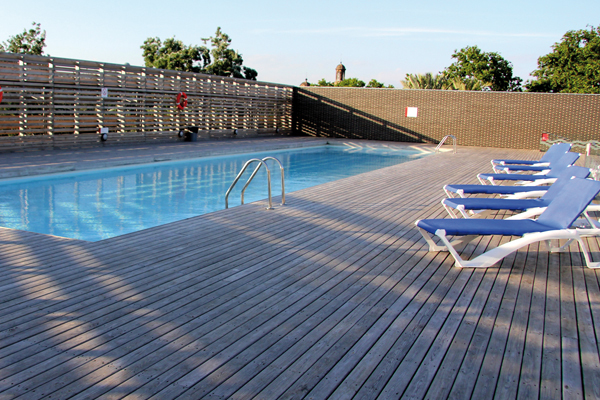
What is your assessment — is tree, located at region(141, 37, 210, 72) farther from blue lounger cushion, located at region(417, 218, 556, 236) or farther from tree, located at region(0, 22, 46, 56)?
blue lounger cushion, located at region(417, 218, 556, 236)

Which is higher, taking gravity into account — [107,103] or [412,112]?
[412,112]

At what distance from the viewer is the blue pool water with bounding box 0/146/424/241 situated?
6.70 meters

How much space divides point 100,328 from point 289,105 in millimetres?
19341

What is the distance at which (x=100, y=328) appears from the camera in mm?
Answer: 2727

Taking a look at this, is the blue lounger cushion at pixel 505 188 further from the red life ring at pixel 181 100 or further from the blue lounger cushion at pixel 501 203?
the red life ring at pixel 181 100

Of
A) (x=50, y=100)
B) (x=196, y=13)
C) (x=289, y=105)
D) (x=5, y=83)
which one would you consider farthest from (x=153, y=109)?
(x=196, y=13)

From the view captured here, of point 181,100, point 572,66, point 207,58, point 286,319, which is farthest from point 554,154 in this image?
point 207,58

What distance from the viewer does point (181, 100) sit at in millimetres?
15180

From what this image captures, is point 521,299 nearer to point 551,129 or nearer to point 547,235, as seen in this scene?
point 547,235

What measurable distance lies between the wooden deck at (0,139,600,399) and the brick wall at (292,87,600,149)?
1472cm

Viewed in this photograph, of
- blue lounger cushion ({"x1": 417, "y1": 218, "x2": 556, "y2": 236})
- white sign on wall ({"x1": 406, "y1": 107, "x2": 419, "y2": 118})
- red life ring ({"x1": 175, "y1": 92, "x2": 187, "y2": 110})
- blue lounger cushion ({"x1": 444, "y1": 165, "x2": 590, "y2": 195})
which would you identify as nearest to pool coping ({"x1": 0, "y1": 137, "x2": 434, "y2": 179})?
red life ring ({"x1": 175, "y1": 92, "x2": 187, "y2": 110})

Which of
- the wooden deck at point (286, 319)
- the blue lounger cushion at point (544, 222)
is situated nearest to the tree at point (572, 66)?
the blue lounger cushion at point (544, 222)

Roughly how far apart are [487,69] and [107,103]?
35015 mm

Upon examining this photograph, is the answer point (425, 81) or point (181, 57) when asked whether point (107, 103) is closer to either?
point (425, 81)
